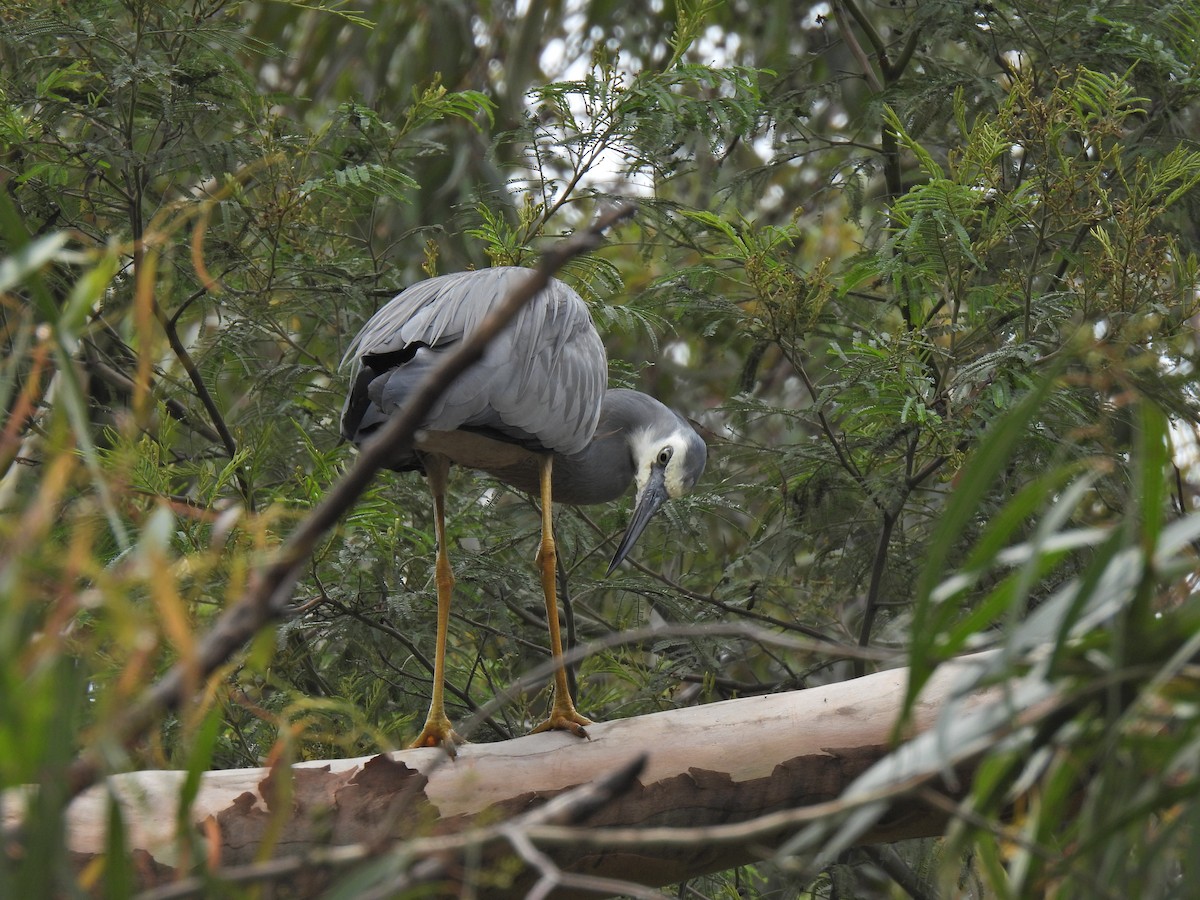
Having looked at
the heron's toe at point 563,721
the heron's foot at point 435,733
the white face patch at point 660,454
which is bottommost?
the heron's foot at point 435,733

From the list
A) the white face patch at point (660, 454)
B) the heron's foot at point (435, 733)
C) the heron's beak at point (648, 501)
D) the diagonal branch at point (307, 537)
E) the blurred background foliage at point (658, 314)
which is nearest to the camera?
the diagonal branch at point (307, 537)

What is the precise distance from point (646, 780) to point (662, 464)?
50.7 inches

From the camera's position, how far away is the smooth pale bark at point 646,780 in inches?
91.0

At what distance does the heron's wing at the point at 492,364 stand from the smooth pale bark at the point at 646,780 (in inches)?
30.3

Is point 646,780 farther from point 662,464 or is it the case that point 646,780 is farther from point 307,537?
point 307,537

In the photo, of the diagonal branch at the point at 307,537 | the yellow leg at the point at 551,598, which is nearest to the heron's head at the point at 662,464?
the yellow leg at the point at 551,598

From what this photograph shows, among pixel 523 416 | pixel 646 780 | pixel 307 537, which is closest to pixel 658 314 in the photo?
pixel 523 416

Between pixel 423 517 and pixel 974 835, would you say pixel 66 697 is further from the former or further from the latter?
pixel 423 517

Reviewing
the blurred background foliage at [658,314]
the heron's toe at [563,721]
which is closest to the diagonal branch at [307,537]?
the blurred background foliage at [658,314]

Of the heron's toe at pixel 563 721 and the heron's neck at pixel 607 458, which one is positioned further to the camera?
the heron's neck at pixel 607 458

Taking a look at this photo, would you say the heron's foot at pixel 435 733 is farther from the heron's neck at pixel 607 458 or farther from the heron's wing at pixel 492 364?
the heron's neck at pixel 607 458

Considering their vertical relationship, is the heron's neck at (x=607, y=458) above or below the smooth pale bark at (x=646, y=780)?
above

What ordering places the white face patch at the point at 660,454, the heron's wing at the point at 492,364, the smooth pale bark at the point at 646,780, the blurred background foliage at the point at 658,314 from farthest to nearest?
the white face patch at the point at 660,454
the blurred background foliage at the point at 658,314
the heron's wing at the point at 492,364
the smooth pale bark at the point at 646,780

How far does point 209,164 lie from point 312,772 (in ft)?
6.82
